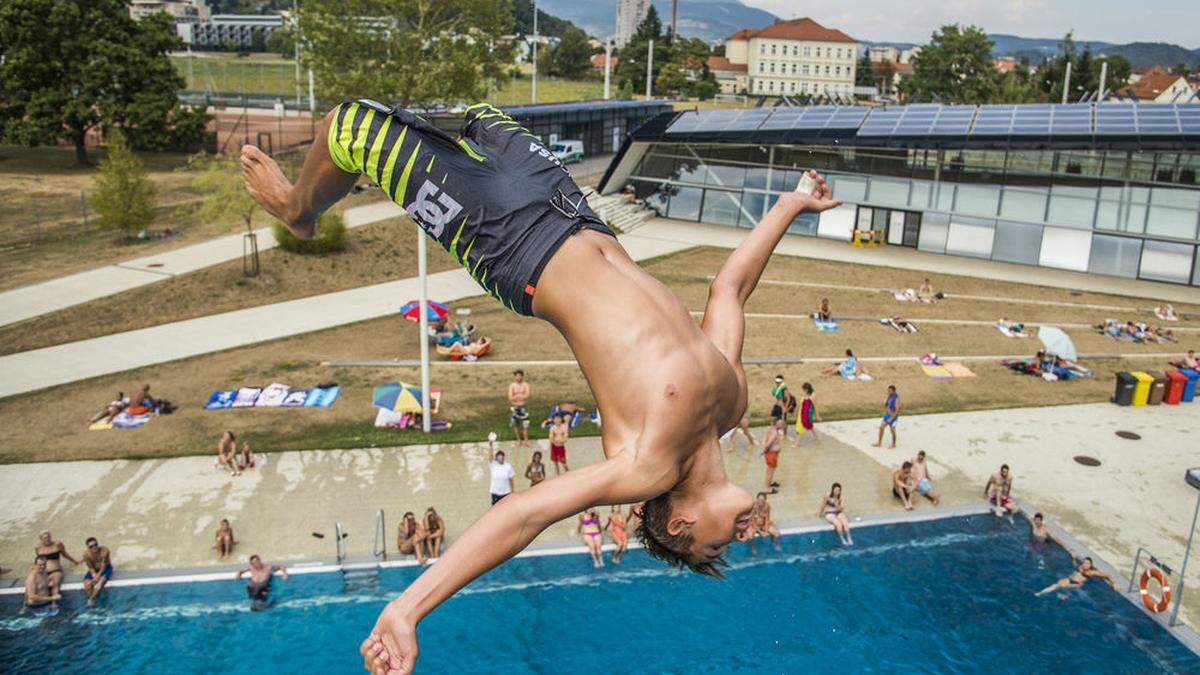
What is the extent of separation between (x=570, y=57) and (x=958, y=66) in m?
47.6

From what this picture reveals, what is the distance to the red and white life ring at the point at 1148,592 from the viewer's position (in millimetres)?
15609

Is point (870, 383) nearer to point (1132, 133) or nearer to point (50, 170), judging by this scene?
point (1132, 133)

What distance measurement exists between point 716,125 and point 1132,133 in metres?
17.3

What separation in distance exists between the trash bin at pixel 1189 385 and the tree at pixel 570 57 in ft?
316

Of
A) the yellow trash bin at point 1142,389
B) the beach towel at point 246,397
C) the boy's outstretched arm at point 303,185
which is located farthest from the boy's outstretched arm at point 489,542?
the yellow trash bin at point 1142,389

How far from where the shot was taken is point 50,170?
1876 inches

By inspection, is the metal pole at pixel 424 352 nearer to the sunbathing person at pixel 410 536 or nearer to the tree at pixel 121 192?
the sunbathing person at pixel 410 536

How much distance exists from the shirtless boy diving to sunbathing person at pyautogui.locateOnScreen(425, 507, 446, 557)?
1217cm

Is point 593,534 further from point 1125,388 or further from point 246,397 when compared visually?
point 1125,388

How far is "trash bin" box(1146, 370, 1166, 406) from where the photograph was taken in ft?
84.7

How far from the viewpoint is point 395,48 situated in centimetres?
4053

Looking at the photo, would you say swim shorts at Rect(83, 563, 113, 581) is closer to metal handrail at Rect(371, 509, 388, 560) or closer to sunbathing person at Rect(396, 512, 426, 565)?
metal handrail at Rect(371, 509, 388, 560)

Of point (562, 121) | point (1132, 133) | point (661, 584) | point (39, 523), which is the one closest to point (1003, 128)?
point (1132, 133)

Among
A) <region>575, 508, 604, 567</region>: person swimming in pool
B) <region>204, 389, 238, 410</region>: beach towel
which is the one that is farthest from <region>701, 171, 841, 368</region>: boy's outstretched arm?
<region>204, 389, 238, 410</region>: beach towel
